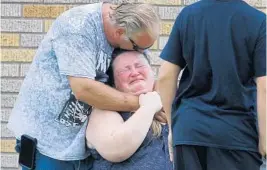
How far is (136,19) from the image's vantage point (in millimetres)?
3383

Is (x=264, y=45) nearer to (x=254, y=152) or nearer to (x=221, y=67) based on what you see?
(x=221, y=67)

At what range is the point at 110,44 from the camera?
3490 mm

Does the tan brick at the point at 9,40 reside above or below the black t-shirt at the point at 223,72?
below

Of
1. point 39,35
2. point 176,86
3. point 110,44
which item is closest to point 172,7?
point 39,35

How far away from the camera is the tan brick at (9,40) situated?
484 cm

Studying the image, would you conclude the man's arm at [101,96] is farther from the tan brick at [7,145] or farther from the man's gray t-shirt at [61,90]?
A: the tan brick at [7,145]

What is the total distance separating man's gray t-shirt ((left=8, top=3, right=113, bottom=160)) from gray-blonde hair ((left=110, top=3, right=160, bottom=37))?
10cm

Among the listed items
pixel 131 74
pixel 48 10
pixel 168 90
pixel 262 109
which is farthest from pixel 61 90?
pixel 48 10

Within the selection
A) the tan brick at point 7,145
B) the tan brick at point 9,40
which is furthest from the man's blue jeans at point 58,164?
the tan brick at point 9,40

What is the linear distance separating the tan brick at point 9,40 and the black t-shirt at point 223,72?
7.11 feet

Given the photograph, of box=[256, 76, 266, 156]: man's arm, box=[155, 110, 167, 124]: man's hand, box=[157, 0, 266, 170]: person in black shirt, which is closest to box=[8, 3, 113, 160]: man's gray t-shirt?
box=[155, 110, 167, 124]: man's hand

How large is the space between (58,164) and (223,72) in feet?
3.64

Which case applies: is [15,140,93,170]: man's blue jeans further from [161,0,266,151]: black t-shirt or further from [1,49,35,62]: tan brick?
[1,49,35,62]: tan brick

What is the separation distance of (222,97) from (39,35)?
2260mm
